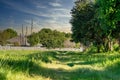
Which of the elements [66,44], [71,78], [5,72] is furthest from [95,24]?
[66,44]

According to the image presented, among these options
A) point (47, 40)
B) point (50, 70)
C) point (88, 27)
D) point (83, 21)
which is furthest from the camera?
point (47, 40)

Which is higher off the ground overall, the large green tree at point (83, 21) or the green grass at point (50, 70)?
the large green tree at point (83, 21)

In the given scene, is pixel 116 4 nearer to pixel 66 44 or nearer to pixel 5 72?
pixel 5 72

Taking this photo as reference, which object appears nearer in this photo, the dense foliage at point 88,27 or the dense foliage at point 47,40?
the dense foliage at point 88,27

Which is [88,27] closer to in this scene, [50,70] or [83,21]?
[83,21]

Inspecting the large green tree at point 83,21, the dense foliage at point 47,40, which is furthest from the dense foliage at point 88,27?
the dense foliage at point 47,40

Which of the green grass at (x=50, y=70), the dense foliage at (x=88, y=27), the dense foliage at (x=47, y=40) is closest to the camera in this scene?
the green grass at (x=50, y=70)

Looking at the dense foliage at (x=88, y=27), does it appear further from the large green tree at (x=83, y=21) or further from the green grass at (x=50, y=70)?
the green grass at (x=50, y=70)

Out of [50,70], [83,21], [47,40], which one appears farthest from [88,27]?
[47,40]

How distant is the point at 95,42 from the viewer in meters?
70.7

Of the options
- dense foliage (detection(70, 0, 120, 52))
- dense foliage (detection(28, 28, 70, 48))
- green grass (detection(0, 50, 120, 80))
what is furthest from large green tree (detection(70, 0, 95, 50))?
dense foliage (detection(28, 28, 70, 48))

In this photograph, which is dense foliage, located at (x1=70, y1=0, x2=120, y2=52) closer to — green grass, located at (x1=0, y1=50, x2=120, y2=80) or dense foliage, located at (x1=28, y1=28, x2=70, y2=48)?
green grass, located at (x1=0, y1=50, x2=120, y2=80)

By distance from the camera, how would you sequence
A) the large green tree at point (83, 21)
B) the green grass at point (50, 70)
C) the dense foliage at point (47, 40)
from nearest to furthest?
the green grass at point (50, 70) → the large green tree at point (83, 21) → the dense foliage at point (47, 40)

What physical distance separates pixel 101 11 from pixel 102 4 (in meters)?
0.71
